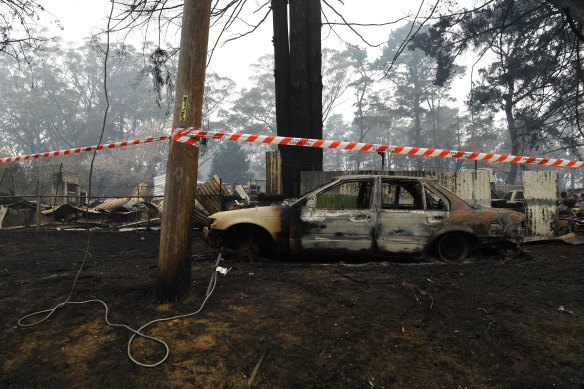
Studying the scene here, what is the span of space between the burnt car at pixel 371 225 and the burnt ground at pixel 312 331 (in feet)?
1.97

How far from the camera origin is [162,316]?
312 cm

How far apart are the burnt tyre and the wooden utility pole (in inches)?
152

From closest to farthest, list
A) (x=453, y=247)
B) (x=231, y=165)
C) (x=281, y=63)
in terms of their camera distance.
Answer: (x=453, y=247) → (x=281, y=63) → (x=231, y=165)

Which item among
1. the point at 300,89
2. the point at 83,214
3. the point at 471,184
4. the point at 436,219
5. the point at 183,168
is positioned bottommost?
the point at 83,214

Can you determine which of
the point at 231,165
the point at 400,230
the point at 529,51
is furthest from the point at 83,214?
the point at 231,165

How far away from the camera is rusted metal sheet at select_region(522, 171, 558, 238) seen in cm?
866

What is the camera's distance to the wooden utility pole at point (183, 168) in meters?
3.37

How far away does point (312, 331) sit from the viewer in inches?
115

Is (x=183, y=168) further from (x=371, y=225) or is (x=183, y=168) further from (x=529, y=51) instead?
(x=529, y=51)

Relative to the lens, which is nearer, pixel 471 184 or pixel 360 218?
pixel 360 218

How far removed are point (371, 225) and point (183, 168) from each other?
2.99 m

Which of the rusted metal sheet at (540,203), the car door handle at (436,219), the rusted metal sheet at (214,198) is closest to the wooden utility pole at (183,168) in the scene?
the car door handle at (436,219)

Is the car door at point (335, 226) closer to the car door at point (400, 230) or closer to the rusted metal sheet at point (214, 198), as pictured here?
the car door at point (400, 230)

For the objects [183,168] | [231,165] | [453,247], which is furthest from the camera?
[231,165]
